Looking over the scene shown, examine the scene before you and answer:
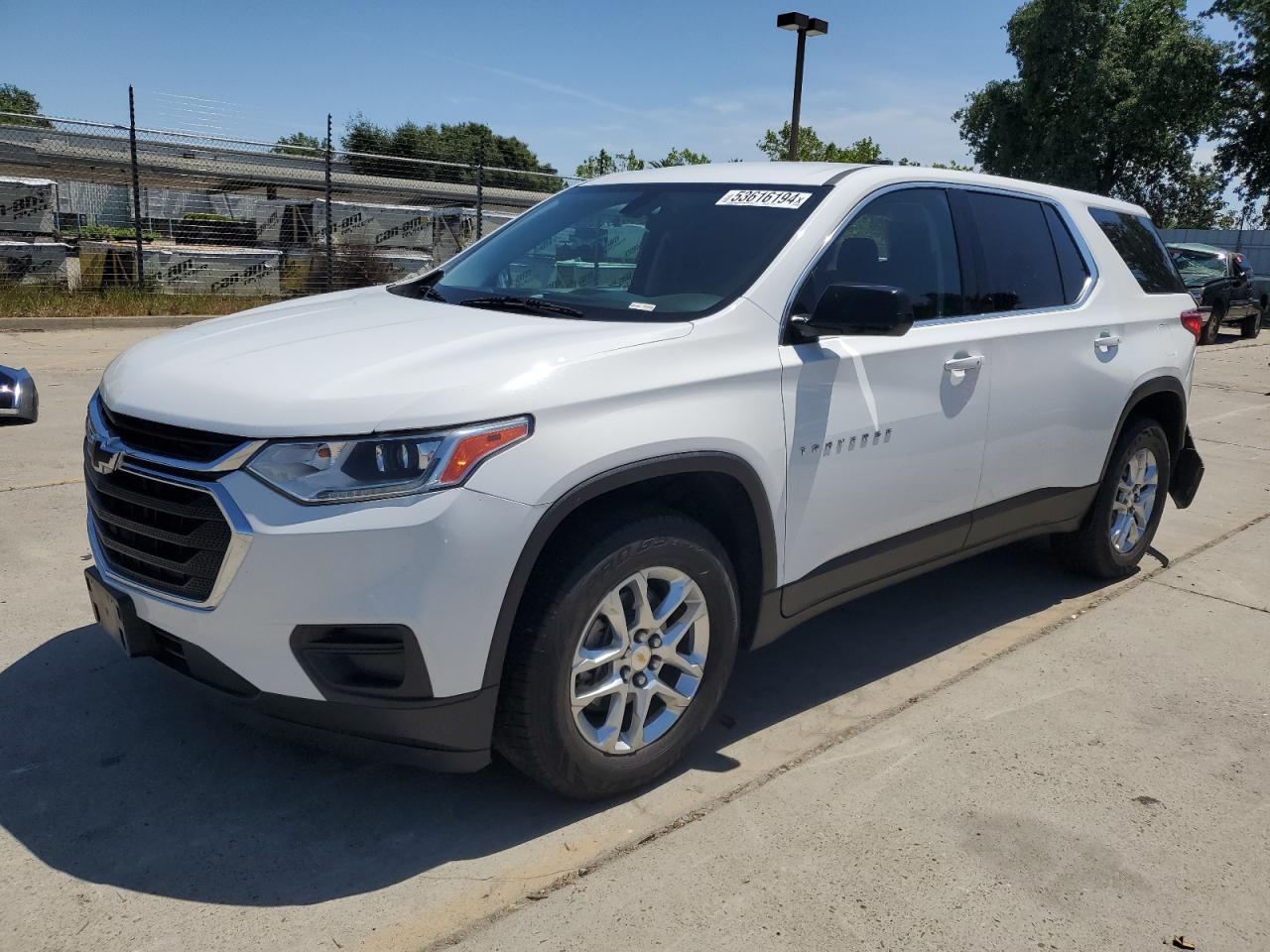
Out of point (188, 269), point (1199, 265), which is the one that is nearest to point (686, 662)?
point (188, 269)

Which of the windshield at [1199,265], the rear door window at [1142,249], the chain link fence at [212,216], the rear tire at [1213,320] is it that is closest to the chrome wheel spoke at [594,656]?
the rear door window at [1142,249]

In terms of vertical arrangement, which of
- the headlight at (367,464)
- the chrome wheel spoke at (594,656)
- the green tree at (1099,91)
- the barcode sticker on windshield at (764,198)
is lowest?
the chrome wheel spoke at (594,656)

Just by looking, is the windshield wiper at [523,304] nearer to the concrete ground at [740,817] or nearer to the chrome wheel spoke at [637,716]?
the chrome wheel spoke at [637,716]

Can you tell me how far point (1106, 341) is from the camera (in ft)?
14.9

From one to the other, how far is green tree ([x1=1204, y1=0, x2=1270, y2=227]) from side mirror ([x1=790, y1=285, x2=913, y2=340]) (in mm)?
35999

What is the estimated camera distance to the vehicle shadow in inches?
105

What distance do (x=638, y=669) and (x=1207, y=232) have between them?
1441 inches

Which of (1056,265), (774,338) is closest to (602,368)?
(774,338)

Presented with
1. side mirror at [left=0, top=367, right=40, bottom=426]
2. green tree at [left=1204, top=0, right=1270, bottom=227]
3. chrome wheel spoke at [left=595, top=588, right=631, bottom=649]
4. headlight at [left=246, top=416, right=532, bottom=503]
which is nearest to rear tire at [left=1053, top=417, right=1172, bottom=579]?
chrome wheel spoke at [left=595, top=588, right=631, bottom=649]

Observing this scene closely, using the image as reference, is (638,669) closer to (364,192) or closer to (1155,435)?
(1155,435)

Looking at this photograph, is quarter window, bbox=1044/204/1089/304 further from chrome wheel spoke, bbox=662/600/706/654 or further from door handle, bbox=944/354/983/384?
chrome wheel spoke, bbox=662/600/706/654

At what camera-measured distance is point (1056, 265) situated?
446 cm

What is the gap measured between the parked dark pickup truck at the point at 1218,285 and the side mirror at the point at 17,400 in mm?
18630

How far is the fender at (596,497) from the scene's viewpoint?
2.59 metres
